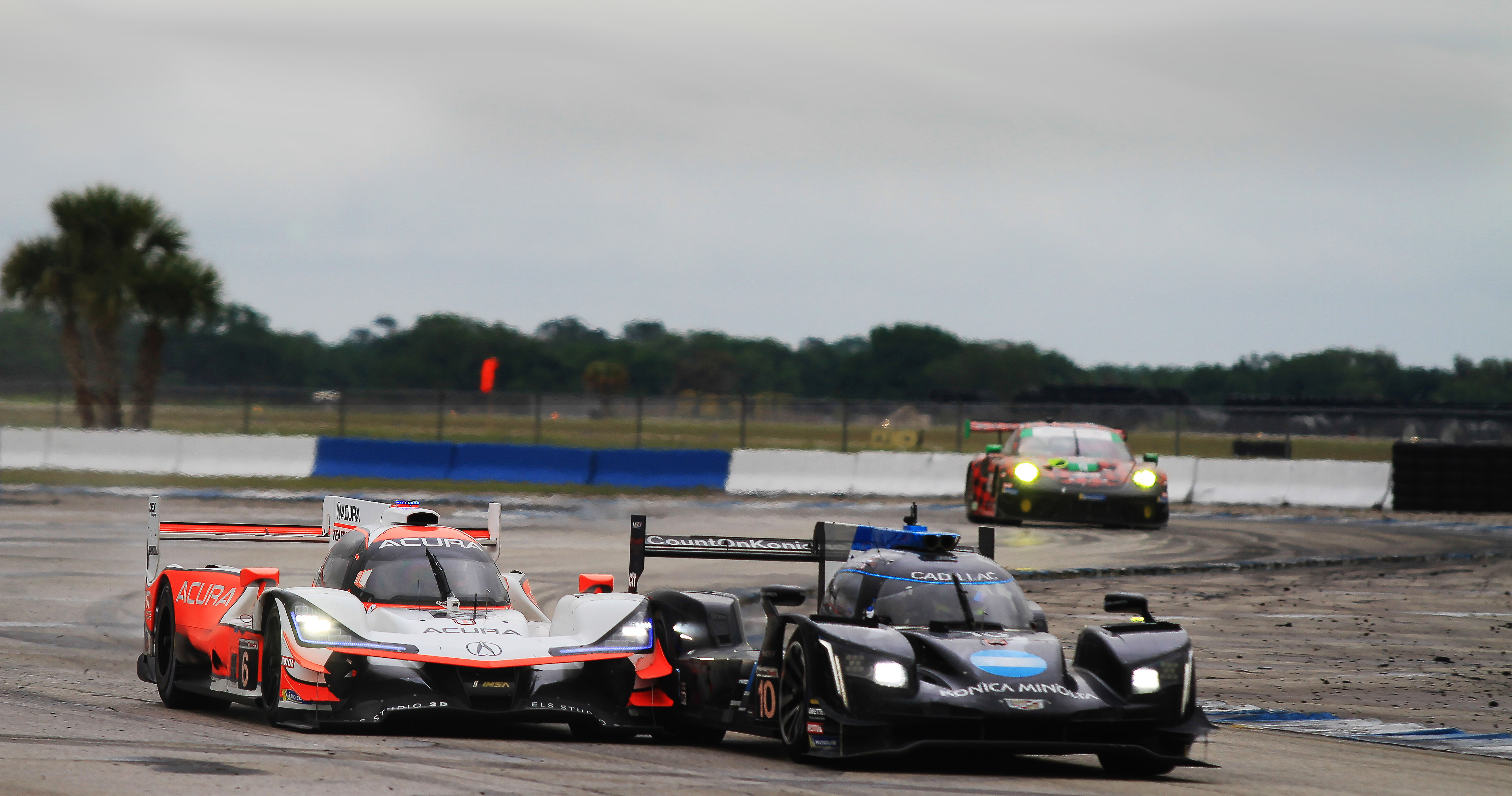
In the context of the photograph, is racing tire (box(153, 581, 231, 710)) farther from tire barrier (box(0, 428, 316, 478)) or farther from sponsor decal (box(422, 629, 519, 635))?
tire barrier (box(0, 428, 316, 478))

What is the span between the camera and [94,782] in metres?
6.80

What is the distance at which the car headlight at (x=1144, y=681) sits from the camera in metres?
8.03

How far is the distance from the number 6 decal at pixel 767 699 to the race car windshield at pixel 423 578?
2.01 metres

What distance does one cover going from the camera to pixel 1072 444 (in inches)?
971

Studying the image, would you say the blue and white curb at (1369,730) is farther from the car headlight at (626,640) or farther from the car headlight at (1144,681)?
the car headlight at (626,640)

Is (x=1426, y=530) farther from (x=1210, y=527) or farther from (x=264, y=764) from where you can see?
(x=264, y=764)

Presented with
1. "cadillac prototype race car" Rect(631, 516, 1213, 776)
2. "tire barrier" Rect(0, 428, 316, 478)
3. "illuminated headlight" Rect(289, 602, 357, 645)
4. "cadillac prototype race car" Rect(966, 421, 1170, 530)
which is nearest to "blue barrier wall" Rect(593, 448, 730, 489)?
"tire barrier" Rect(0, 428, 316, 478)

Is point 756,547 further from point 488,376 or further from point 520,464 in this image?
point 488,376

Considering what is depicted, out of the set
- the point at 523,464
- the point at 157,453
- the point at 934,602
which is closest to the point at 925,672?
the point at 934,602

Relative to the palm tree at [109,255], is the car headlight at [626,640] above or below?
below

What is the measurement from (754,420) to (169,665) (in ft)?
115

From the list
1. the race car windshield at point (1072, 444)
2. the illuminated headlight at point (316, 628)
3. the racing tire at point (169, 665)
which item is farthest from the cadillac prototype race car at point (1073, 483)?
the illuminated headlight at point (316, 628)

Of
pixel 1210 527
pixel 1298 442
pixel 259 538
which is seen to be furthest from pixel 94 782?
pixel 1298 442

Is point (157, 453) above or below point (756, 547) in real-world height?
below
